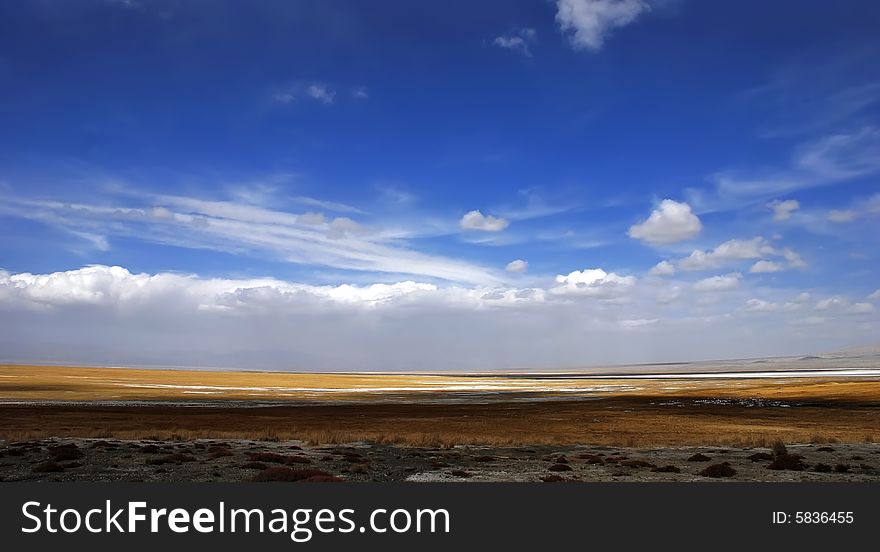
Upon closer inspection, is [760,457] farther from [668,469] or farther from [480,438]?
[480,438]

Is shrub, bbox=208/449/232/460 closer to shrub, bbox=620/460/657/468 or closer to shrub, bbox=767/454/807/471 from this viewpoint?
shrub, bbox=620/460/657/468

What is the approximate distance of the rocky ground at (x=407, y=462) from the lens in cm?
2233

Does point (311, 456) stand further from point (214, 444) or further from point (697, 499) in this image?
point (697, 499)

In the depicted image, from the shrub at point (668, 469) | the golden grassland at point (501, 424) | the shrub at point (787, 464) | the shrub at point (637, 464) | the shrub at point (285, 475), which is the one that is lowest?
the golden grassland at point (501, 424)

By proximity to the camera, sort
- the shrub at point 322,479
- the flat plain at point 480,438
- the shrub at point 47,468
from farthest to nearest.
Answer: the flat plain at point 480,438, the shrub at point 47,468, the shrub at point 322,479

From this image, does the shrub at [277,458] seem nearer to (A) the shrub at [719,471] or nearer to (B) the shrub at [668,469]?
(B) the shrub at [668,469]

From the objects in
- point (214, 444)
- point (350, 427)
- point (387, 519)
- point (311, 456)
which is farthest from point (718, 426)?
point (387, 519)

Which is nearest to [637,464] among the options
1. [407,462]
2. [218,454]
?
[407,462]

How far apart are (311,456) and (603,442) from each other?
18.3 m

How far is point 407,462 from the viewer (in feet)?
88.1

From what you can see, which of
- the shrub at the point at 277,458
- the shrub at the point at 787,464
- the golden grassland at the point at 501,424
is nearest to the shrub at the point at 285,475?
the shrub at the point at 277,458

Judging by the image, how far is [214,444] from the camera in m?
31.6

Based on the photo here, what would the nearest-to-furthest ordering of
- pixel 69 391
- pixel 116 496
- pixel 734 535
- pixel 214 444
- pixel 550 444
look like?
pixel 734 535, pixel 116 496, pixel 214 444, pixel 550 444, pixel 69 391

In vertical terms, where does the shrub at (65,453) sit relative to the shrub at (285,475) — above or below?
above
